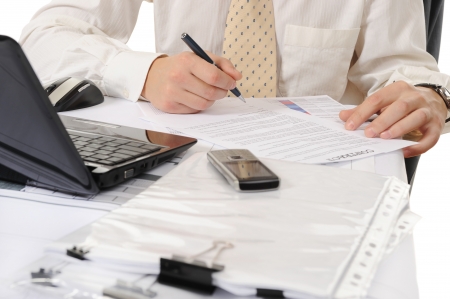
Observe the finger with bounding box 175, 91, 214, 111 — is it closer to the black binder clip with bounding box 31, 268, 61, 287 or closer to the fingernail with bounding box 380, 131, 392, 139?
the fingernail with bounding box 380, 131, 392, 139

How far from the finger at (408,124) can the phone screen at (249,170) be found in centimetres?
33

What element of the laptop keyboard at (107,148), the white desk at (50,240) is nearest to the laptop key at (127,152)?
the laptop keyboard at (107,148)

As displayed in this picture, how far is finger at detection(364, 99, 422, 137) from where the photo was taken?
808 millimetres

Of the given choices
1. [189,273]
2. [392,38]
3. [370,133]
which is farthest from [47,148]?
[392,38]

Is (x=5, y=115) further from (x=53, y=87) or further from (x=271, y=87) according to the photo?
(x=271, y=87)

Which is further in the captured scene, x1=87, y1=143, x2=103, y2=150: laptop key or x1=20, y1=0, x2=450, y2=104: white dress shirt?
x1=20, y1=0, x2=450, y2=104: white dress shirt

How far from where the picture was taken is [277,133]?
2.58 feet

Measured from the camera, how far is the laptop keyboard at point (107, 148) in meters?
0.57

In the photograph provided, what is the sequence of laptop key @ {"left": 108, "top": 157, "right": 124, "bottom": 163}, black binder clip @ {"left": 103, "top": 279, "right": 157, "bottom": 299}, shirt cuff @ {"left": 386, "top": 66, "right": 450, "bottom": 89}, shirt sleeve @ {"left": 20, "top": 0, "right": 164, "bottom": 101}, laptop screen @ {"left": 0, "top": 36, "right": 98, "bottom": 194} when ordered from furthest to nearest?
1. shirt cuff @ {"left": 386, "top": 66, "right": 450, "bottom": 89}
2. shirt sleeve @ {"left": 20, "top": 0, "right": 164, "bottom": 101}
3. laptop key @ {"left": 108, "top": 157, "right": 124, "bottom": 163}
4. laptop screen @ {"left": 0, "top": 36, "right": 98, "bottom": 194}
5. black binder clip @ {"left": 103, "top": 279, "right": 157, "bottom": 299}

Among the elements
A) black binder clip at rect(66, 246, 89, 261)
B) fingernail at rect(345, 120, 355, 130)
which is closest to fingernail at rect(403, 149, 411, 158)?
fingernail at rect(345, 120, 355, 130)

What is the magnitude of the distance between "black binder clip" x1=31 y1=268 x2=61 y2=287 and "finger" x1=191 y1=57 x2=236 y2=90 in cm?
56

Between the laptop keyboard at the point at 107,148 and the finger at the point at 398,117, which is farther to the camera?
the finger at the point at 398,117

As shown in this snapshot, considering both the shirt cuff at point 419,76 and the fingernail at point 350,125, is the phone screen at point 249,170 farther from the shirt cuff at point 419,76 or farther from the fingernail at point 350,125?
the shirt cuff at point 419,76

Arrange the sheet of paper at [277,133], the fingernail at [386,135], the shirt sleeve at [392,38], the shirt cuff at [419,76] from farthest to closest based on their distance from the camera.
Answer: the shirt sleeve at [392,38], the shirt cuff at [419,76], the fingernail at [386,135], the sheet of paper at [277,133]
